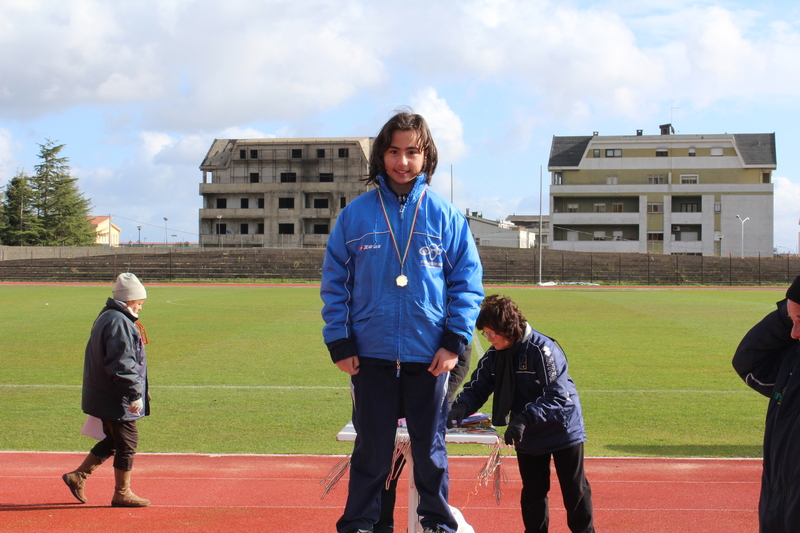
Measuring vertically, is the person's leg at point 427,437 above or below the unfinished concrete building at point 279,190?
below

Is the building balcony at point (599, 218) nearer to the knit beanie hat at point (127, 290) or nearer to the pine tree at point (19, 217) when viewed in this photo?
the pine tree at point (19, 217)

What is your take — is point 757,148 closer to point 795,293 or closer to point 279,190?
point 279,190

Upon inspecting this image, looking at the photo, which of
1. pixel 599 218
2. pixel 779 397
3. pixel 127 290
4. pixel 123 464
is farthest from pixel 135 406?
pixel 599 218

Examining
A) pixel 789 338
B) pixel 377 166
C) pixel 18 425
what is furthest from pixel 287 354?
pixel 789 338

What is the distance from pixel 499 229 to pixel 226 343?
214 feet

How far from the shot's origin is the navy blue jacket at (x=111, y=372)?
4504 mm

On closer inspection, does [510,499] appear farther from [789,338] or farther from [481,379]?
[789,338]

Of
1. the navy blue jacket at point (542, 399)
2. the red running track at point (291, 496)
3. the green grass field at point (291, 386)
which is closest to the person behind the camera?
the navy blue jacket at point (542, 399)

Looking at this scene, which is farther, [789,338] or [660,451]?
[660,451]

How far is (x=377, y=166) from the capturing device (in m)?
3.35

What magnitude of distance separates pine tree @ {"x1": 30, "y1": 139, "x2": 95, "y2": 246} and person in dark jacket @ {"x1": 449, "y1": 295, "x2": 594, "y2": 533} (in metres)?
69.8

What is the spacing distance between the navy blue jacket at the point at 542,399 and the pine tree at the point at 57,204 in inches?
2751

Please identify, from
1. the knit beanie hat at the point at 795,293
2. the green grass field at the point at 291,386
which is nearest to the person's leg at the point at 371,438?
the knit beanie hat at the point at 795,293

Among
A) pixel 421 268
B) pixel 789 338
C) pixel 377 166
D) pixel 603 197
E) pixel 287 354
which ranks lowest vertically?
pixel 287 354
